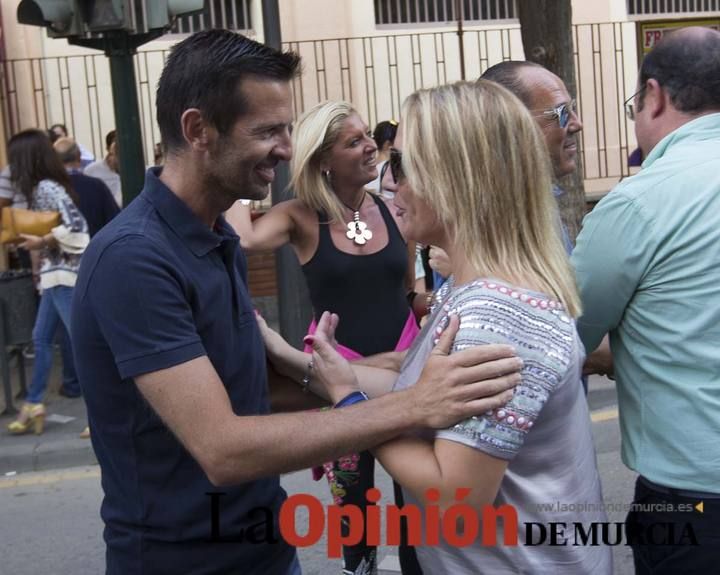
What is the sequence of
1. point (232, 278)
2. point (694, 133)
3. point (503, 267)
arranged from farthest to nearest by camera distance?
A: point (694, 133) → point (232, 278) → point (503, 267)

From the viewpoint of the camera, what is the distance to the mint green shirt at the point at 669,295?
2191 mm

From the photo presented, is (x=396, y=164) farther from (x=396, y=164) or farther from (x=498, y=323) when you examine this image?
(x=498, y=323)

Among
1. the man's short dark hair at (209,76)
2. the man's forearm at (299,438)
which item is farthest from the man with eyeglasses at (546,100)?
the man's forearm at (299,438)

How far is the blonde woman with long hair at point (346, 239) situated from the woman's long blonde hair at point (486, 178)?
195 cm

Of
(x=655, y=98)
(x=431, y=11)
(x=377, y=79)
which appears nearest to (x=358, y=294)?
(x=655, y=98)

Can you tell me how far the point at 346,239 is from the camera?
4.17m

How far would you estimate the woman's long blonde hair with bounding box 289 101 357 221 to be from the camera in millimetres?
4219

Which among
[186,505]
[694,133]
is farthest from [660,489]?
[186,505]

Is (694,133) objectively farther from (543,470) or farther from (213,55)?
(213,55)

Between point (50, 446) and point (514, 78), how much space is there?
4.57m

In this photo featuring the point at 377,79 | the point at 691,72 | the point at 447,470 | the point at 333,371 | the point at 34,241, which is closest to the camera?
the point at 447,470

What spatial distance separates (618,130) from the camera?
11914 millimetres

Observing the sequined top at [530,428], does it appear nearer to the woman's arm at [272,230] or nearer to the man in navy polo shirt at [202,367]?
the man in navy polo shirt at [202,367]

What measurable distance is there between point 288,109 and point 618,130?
10.3m
